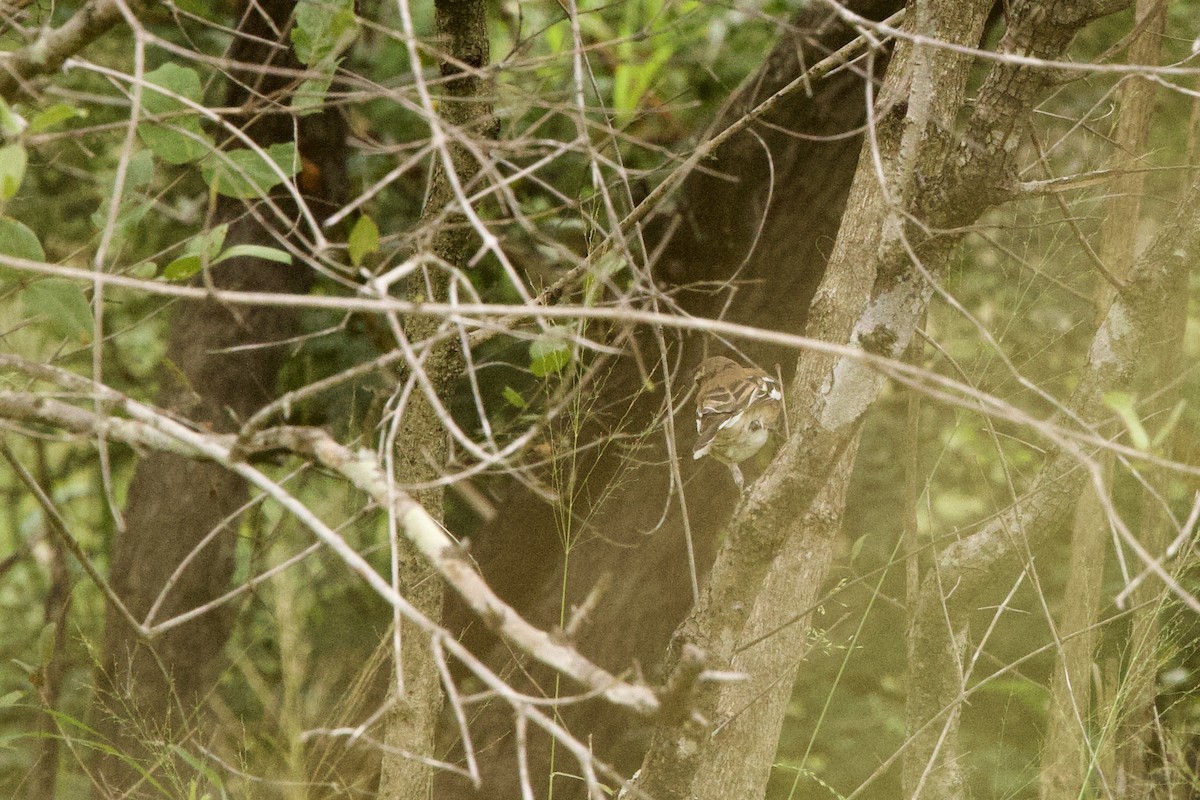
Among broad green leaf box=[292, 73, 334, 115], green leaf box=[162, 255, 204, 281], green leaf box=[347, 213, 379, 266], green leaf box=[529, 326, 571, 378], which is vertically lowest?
green leaf box=[529, 326, 571, 378]

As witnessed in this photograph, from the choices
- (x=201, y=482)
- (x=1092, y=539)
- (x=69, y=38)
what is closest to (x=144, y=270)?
(x=69, y=38)

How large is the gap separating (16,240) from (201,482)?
1.75m

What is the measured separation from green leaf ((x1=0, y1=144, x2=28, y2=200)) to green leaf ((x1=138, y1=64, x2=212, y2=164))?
1.57ft

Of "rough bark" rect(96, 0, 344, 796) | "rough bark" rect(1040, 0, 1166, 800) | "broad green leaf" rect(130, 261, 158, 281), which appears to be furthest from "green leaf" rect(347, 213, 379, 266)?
"rough bark" rect(1040, 0, 1166, 800)

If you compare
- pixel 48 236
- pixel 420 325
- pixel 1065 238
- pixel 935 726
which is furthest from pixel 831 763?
pixel 48 236

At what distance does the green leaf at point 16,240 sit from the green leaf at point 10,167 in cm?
31

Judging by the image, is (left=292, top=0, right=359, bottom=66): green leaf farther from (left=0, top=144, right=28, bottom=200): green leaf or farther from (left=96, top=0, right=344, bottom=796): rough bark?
(left=96, top=0, right=344, bottom=796): rough bark

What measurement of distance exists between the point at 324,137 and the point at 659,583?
1790 mm

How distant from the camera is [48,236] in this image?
3.82 m

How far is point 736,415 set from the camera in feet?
9.25

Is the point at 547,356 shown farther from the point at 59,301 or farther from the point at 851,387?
the point at 59,301

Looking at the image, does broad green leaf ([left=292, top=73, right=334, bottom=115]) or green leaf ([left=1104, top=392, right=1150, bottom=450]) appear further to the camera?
broad green leaf ([left=292, top=73, right=334, bottom=115])

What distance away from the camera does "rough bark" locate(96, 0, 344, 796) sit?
310 cm

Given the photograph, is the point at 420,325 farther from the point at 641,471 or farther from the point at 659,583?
the point at 659,583
